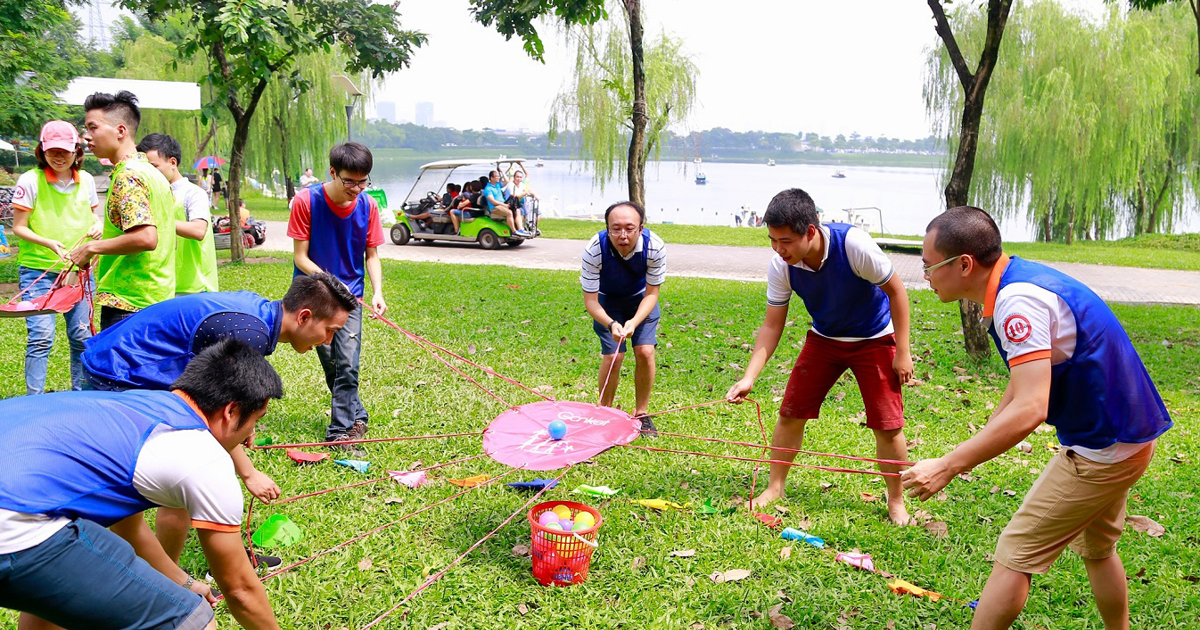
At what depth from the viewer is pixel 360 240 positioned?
4.97 meters

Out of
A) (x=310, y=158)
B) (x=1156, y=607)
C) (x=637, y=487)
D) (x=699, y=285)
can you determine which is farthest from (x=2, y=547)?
(x=310, y=158)

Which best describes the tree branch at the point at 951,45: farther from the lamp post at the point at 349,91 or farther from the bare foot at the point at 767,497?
the lamp post at the point at 349,91

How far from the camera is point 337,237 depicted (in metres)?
4.89

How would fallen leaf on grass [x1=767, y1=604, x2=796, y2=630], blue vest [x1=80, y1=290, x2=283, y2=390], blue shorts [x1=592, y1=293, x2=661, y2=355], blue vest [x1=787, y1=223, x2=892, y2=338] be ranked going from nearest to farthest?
blue vest [x1=80, y1=290, x2=283, y2=390] → fallen leaf on grass [x1=767, y1=604, x2=796, y2=630] → blue vest [x1=787, y1=223, x2=892, y2=338] → blue shorts [x1=592, y1=293, x2=661, y2=355]

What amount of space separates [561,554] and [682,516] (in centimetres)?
96

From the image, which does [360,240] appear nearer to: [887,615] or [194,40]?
[887,615]

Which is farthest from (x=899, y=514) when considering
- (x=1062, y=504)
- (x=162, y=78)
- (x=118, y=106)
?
(x=162, y=78)

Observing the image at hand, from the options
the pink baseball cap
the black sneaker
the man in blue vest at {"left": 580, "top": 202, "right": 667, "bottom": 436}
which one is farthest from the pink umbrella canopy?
the pink baseball cap

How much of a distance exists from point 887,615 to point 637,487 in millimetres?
1596

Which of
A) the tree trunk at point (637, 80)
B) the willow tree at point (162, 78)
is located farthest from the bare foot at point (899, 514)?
the willow tree at point (162, 78)

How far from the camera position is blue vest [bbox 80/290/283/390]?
2824 mm

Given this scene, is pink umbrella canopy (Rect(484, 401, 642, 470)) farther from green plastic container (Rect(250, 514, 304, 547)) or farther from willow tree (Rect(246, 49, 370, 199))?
willow tree (Rect(246, 49, 370, 199))

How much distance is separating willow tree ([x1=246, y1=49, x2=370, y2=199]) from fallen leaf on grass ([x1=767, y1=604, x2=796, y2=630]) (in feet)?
75.9

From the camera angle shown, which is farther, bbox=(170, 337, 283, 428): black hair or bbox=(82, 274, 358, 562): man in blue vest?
bbox=(82, 274, 358, 562): man in blue vest
